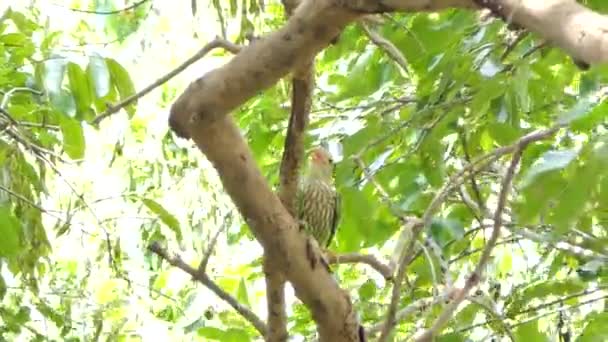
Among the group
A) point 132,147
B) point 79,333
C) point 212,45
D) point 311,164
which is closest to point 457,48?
point 212,45

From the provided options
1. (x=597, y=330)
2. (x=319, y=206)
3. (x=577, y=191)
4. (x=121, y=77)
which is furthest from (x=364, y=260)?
(x=319, y=206)

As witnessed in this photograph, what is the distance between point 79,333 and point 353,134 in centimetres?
105

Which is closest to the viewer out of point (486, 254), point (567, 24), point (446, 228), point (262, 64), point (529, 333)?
point (567, 24)

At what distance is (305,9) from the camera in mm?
1081

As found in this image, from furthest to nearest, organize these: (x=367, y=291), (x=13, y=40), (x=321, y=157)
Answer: (x=321, y=157)
(x=367, y=291)
(x=13, y=40)

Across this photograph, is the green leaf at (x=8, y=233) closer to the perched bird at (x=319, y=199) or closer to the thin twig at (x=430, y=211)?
the thin twig at (x=430, y=211)

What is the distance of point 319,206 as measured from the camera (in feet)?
7.20

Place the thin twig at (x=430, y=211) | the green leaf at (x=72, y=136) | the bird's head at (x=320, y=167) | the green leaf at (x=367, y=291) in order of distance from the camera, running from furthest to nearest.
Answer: the bird's head at (x=320, y=167) → the green leaf at (x=367, y=291) → the green leaf at (x=72, y=136) → the thin twig at (x=430, y=211)

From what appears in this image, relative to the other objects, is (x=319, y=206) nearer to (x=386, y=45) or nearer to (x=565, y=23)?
(x=386, y=45)

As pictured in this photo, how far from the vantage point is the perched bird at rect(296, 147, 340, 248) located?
2.11 meters

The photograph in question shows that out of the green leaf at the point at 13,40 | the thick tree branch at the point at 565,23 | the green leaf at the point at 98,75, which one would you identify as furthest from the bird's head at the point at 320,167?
the thick tree branch at the point at 565,23

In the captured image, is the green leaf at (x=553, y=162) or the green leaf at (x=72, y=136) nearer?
the green leaf at (x=553, y=162)

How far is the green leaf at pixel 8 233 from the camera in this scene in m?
1.41

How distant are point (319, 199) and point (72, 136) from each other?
0.86m
